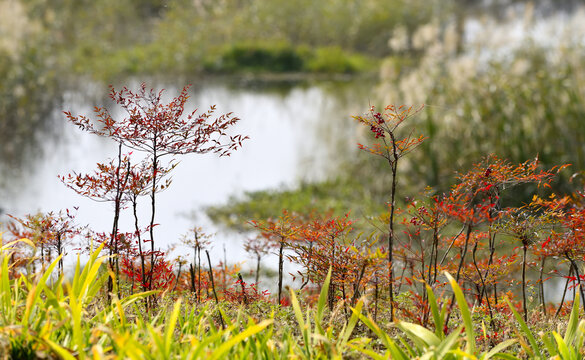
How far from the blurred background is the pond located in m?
0.03

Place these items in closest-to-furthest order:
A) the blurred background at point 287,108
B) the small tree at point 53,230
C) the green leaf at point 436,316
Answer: the green leaf at point 436,316
the small tree at point 53,230
the blurred background at point 287,108

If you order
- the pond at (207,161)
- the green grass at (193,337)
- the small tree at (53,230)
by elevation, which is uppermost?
the pond at (207,161)

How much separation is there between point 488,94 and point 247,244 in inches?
139

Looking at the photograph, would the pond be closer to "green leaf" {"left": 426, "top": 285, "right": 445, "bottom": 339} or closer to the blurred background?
the blurred background

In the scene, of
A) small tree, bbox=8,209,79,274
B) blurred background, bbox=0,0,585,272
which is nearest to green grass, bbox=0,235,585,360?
small tree, bbox=8,209,79,274

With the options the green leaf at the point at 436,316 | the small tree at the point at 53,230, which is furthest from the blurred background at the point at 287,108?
the green leaf at the point at 436,316

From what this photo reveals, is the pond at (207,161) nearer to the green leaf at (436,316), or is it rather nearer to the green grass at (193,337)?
the green grass at (193,337)

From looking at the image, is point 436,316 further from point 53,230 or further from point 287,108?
point 287,108

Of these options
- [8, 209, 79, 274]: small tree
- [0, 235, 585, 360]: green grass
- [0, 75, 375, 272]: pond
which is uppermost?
[0, 75, 375, 272]: pond

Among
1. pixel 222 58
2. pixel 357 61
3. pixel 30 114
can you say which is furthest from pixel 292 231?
pixel 357 61

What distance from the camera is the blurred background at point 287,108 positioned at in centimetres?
567

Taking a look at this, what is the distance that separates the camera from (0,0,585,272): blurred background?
567cm

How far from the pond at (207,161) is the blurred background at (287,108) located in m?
0.03

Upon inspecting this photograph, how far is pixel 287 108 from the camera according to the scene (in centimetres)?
1027
